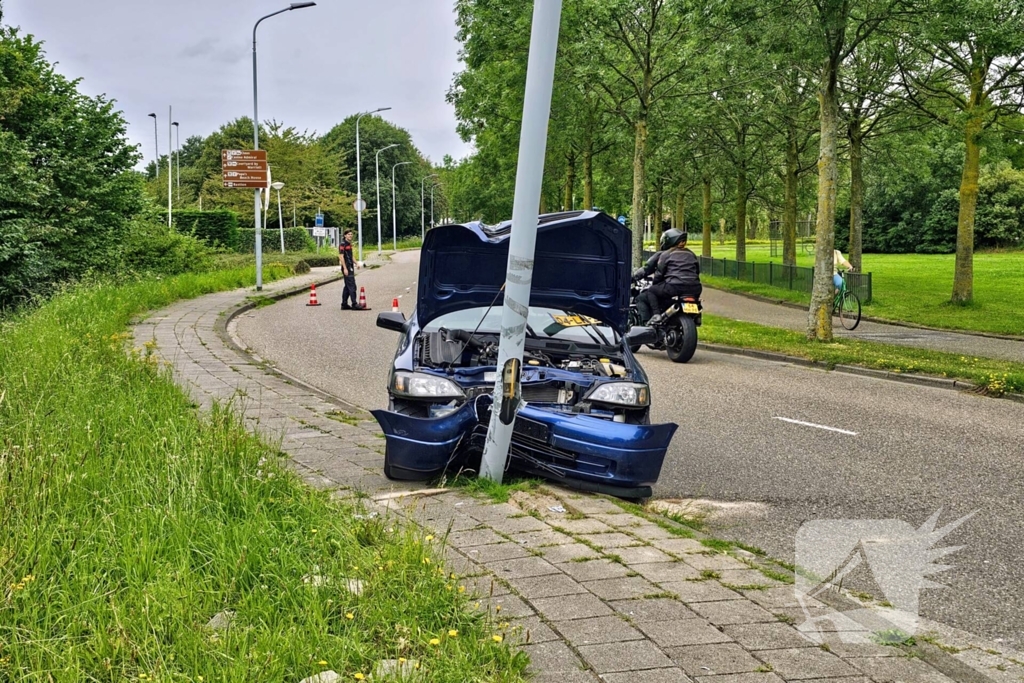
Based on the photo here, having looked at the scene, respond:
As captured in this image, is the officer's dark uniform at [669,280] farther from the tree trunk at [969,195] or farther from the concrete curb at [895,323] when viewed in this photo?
the tree trunk at [969,195]

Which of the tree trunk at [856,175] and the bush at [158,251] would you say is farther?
the bush at [158,251]

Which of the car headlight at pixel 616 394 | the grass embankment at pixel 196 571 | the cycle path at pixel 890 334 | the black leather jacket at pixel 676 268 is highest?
the black leather jacket at pixel 676 268

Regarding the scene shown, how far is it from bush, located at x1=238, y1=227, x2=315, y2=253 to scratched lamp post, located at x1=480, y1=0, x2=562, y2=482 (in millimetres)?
50806

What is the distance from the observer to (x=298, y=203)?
6756 centimetres

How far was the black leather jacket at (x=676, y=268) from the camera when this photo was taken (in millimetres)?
13953

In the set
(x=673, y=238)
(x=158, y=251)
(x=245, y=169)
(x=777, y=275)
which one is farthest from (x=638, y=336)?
(x=777, y=275)

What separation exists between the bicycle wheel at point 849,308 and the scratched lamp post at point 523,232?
50.0 ft

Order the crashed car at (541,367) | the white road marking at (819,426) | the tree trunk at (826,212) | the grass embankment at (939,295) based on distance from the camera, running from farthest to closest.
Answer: the grass embankment at (939,295), the tree trunk at (826,212), the white road marking at (819,426), the crashed car at (541,367)

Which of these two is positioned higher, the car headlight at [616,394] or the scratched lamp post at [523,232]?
the scratched lamp post at [523,232]

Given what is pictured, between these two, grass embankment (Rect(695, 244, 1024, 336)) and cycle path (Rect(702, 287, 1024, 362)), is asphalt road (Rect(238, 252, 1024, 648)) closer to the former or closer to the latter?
cycle path (Rect(702, 287, 1024, 362))

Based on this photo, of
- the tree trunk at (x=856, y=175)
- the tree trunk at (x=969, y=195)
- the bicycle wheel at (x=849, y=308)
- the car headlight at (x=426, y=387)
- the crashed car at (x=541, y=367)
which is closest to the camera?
the crashed car at (x=541, y=367)

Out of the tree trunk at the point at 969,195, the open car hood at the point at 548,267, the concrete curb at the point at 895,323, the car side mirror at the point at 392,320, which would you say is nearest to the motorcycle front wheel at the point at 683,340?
the open car hood at the point at 548,267

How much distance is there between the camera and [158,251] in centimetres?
2814

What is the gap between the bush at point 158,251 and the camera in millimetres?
26248
